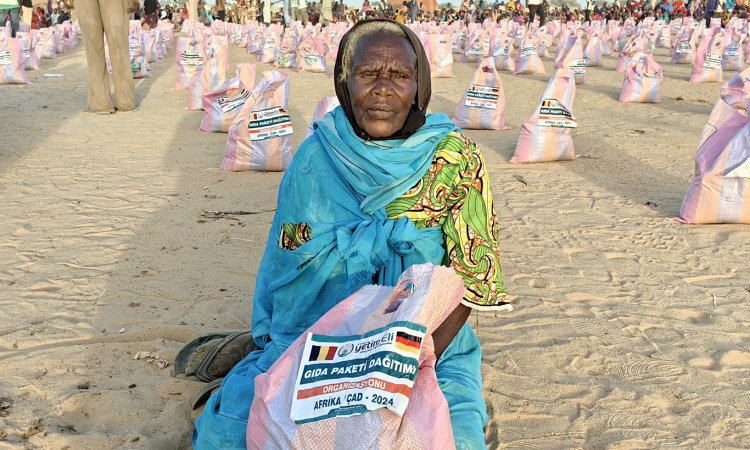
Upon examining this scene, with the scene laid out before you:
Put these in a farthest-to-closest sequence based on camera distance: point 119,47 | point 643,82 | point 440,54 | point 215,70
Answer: point 440,54 < point 643,82 < point 215,70 < point 119,47

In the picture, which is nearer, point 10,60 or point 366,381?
point 366,381

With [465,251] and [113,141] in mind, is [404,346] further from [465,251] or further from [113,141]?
[113,141]

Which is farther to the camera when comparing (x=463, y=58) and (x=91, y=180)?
(x=463, y=58)

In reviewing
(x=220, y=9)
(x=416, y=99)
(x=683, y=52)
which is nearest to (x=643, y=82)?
(x=683, y=52)

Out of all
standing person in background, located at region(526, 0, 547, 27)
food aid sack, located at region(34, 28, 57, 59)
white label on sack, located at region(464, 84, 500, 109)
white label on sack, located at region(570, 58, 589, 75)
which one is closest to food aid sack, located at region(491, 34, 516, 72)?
white label on sack, located at region(570, 58, 589, 75)

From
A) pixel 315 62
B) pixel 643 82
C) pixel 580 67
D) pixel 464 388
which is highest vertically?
pixel 464 388

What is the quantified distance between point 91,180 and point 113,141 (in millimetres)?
1614

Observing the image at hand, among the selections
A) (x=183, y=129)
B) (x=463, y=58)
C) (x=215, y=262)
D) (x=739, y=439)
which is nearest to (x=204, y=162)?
(x=183, y=129)

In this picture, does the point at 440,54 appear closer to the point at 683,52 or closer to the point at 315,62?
the point at 315,62

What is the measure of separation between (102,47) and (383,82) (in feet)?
22.5

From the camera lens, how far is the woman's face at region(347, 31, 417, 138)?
6.82 ft

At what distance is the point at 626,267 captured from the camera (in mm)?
3885

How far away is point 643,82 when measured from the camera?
9273 millimetres

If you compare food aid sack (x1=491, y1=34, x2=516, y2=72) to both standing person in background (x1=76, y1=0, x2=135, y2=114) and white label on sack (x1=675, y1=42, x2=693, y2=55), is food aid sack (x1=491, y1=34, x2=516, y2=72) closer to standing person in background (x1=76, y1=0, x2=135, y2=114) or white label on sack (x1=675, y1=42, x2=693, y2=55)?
white label on sack (x1=675, y1=42, x2=693, y2=55)
